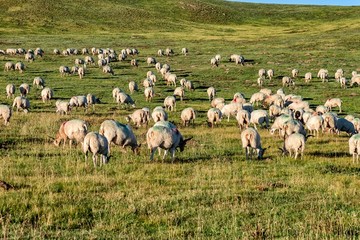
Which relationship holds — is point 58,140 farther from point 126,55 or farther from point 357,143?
point 126,55

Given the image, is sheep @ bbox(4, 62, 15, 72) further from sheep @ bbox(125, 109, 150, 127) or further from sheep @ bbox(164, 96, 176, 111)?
sheep @ bbox(125, 109, 150, 127)

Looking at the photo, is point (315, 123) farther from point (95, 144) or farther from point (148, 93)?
point (148, 93)

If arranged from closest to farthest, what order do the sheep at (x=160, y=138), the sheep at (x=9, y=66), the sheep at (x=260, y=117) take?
the sheep at (x=160, y=138)
the sheep at (x=260, y=117)
the sheep at (x=9, y=66)

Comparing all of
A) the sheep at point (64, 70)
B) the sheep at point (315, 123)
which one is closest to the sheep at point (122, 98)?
the sheep at point (315, 123)

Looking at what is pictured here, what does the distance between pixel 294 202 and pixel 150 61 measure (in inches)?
2061

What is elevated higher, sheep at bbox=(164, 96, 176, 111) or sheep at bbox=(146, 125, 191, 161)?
sheep at bbox=(146, 125, 191, 161)

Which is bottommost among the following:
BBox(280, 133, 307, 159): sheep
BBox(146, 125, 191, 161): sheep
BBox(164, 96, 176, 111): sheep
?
BBox(164, 96, 176, 111): sheep

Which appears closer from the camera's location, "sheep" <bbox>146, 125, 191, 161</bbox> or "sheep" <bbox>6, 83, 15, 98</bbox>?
"sheep" <bbox>146, 125, 191, 161</bbox>

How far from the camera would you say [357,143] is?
18250 mm

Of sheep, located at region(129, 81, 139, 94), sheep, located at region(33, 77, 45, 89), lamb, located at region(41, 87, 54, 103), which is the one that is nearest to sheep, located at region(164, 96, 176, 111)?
sheep, located at region(129, 81, 139, 94)

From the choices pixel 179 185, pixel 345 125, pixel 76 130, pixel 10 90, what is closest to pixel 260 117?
pixel 345 125

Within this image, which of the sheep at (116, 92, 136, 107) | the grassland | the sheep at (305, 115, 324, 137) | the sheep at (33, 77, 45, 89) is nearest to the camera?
the grassland

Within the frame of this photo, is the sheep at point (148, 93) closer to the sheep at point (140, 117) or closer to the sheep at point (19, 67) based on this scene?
the sheep at point (140, 117)

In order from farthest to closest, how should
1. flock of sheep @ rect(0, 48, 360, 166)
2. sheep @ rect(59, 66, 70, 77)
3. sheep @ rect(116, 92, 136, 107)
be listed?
sheep @ rect(59, 66, 70, 77), sheep @ rect(116, 92, 136, 107), flock of sheep @ rect(0, 48, 360, 166)
